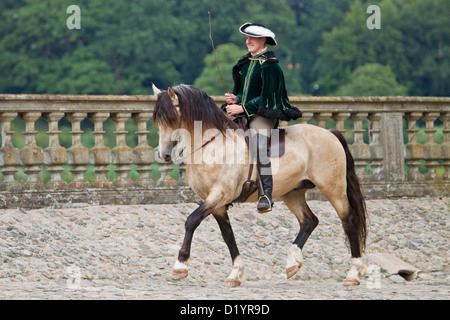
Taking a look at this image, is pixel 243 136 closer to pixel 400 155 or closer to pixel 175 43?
pixel 400 155

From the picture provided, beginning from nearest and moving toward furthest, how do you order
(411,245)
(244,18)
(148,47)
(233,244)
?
(233,244) < (411,245) < (148,47) < (244,18)

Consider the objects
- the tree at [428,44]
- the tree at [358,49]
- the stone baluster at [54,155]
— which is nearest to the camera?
the stone baluster at [54,155]

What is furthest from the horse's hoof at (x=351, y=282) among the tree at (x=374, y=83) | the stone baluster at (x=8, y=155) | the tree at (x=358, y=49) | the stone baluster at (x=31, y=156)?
the tree at (x=358, y=49)

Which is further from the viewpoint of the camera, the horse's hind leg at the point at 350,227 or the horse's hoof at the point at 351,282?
the horse's hind leg at the point at 350,227

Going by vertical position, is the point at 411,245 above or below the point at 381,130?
below

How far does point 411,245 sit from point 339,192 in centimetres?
259

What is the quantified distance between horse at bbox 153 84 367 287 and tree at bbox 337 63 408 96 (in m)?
57.8

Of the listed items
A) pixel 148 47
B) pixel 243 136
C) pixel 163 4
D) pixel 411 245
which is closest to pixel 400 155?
pixel 411 245

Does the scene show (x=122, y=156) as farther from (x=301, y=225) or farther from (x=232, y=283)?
(x=232, y=283)

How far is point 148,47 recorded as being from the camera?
65625 mm

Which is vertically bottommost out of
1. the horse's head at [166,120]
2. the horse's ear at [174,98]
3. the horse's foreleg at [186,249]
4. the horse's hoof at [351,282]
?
the horse's hoof at [351,282]

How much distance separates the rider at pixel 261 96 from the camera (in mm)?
9648

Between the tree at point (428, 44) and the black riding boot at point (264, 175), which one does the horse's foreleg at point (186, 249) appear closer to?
the black riding boot at point (264, 175)

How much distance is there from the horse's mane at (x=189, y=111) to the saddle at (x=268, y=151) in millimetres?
341
